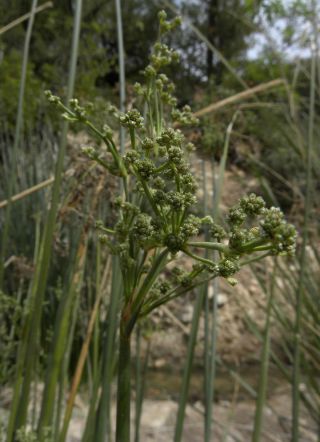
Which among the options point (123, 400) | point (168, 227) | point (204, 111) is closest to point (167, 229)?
point (168, 227)

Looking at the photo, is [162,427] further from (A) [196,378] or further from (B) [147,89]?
(B) [147,89]

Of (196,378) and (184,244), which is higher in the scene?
(196,378)

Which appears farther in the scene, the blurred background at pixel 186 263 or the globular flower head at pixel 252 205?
the blurred background at pixel 186 263

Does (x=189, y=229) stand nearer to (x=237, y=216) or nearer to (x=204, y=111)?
(x=237, y=216)

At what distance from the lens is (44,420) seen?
69 cm

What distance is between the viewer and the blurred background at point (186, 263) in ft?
2.39

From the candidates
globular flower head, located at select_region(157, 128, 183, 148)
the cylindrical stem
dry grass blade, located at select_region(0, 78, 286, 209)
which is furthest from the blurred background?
the cylindrical stem

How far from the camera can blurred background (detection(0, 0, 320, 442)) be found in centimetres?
73

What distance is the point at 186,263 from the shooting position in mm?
4344

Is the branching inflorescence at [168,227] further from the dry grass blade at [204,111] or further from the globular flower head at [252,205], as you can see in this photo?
the dry grass blade at [204,111]

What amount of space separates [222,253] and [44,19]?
355 inches

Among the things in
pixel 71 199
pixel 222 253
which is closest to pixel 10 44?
pixel 71 199

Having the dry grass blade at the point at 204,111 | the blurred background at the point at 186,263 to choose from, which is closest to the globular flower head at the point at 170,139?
the blurred background at the point at 186,263

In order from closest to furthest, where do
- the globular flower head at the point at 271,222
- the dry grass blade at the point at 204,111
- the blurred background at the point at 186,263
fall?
the globular flower head at the point at 271,222
the blurred background at the point at 186,263
the dry grass blade at the point at 204,111
